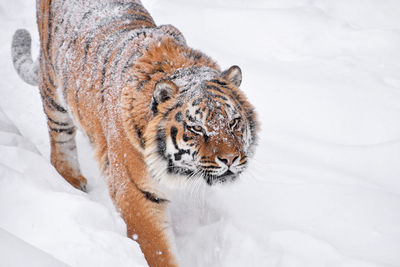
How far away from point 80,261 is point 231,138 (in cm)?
97

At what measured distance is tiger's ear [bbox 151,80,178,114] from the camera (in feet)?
6.93

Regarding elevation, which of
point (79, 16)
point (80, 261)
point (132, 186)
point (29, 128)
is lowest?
point (29, 128)

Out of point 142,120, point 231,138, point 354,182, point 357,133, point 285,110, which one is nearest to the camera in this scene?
point 231,138

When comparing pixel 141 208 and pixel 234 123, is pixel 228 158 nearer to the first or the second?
pixel 234 123

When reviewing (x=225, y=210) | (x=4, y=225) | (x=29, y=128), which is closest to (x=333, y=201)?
(x=225, y=210)

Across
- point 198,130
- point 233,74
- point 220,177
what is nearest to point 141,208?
point 220,177

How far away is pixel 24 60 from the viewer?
4148 mm

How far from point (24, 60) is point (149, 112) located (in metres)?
2.58

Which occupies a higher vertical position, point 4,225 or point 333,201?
point 4,225

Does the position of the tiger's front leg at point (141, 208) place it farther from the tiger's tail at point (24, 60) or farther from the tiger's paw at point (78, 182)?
the tiger's tail at point (24, 60)

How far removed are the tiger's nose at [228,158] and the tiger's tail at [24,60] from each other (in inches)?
110

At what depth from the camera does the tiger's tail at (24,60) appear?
4031 millimetres

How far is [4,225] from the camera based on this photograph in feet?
5.63

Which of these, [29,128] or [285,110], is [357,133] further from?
[29,128]
